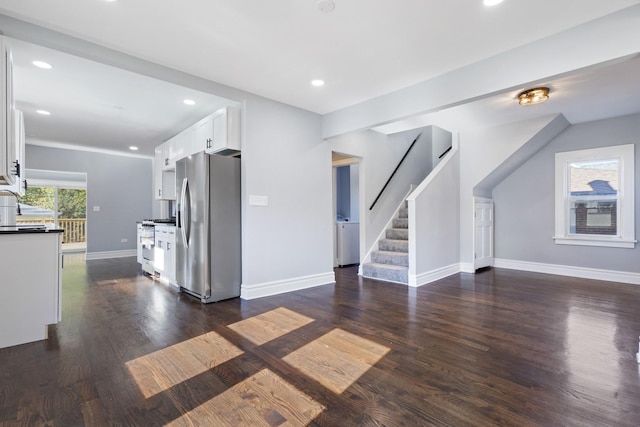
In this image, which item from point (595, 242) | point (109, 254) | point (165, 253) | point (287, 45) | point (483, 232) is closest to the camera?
point (287, 45)

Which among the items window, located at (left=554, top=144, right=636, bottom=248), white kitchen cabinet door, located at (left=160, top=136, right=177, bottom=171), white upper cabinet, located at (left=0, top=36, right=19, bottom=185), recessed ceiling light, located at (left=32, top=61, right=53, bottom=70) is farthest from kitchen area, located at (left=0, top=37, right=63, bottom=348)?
window, located at (left=554, top=144, right=636, bottom=248)

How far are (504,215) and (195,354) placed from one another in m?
5.69

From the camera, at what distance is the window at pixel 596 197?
4.53 meters

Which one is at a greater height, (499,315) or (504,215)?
(504,215)

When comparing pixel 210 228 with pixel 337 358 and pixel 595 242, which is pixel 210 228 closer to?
pixel 337 358

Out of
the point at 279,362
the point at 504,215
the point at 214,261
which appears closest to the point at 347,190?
the point at 504,215

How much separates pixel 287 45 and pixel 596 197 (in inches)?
210

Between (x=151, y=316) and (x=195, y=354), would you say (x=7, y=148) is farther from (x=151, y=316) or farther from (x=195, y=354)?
(x=195, y=354)

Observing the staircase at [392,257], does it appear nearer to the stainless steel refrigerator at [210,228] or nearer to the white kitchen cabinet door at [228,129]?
the stainless steel refrigerator at [210,228]

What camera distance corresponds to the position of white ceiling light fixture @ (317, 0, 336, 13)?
2.12m

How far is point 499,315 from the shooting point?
311 cm

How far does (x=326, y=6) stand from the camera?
2.16 metres

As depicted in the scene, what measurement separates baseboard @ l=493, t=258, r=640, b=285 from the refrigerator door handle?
18.0 ft

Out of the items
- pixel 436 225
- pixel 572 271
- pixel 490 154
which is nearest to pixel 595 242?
pixel 572 271
